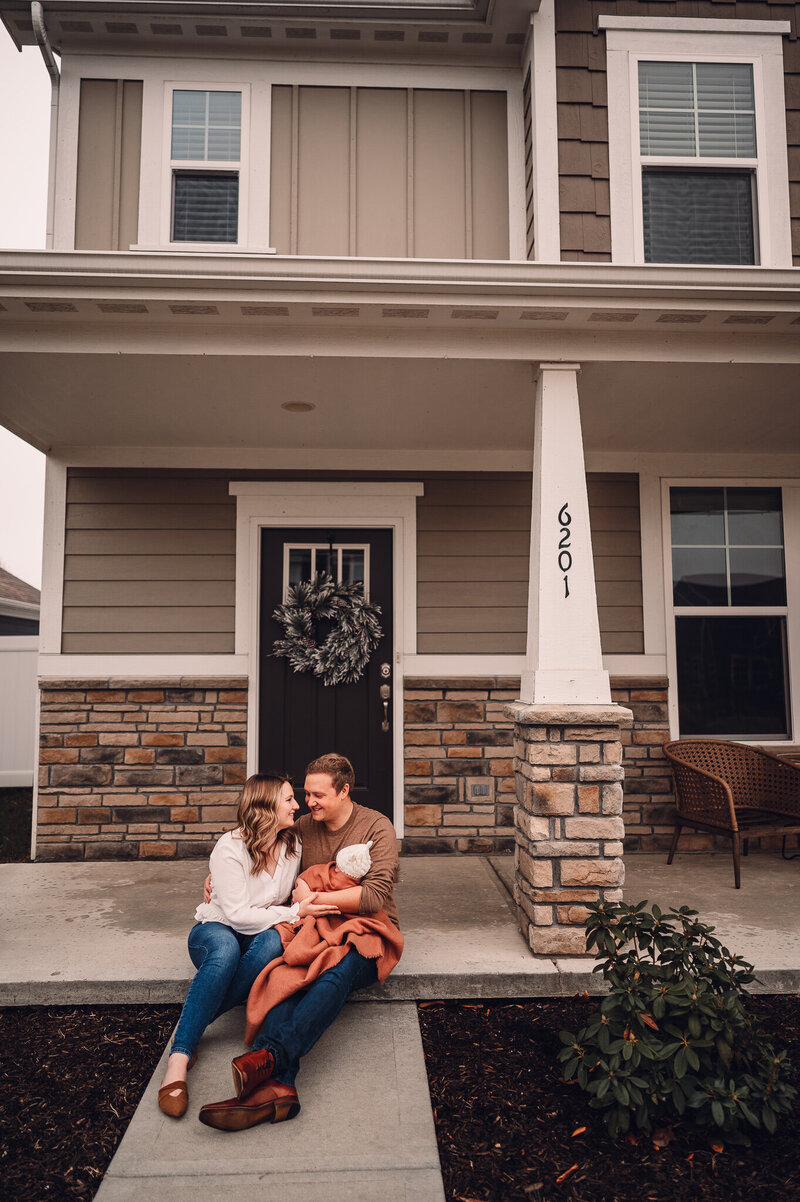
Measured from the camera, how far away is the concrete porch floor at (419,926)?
9.86ft

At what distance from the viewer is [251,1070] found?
2225 mm

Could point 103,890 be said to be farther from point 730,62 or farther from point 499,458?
point 730,62

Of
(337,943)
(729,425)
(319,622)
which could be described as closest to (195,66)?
(319,622)

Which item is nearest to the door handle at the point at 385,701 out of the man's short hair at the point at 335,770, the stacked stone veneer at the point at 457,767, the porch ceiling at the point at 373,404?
the stacked stone veneer at the point at 457,767

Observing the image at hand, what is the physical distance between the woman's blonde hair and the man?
0.55ft

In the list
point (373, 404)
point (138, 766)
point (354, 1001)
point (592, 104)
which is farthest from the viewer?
point (138, 766)

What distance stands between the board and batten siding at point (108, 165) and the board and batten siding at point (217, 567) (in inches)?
57.3

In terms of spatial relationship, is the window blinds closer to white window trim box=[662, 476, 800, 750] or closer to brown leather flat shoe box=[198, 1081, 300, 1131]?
white window trim box=[662, 476, 800, 750]

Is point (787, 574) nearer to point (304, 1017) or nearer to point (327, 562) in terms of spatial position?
point (327, 562)

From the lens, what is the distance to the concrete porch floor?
3.00 m

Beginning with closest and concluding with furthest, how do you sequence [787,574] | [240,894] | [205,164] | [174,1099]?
[174,1099] < [240,894] < [205,164] < [787,574]

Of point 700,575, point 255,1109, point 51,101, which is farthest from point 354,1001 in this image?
point 51,101

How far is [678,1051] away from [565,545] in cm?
198

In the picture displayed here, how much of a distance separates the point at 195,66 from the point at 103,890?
4822mm
